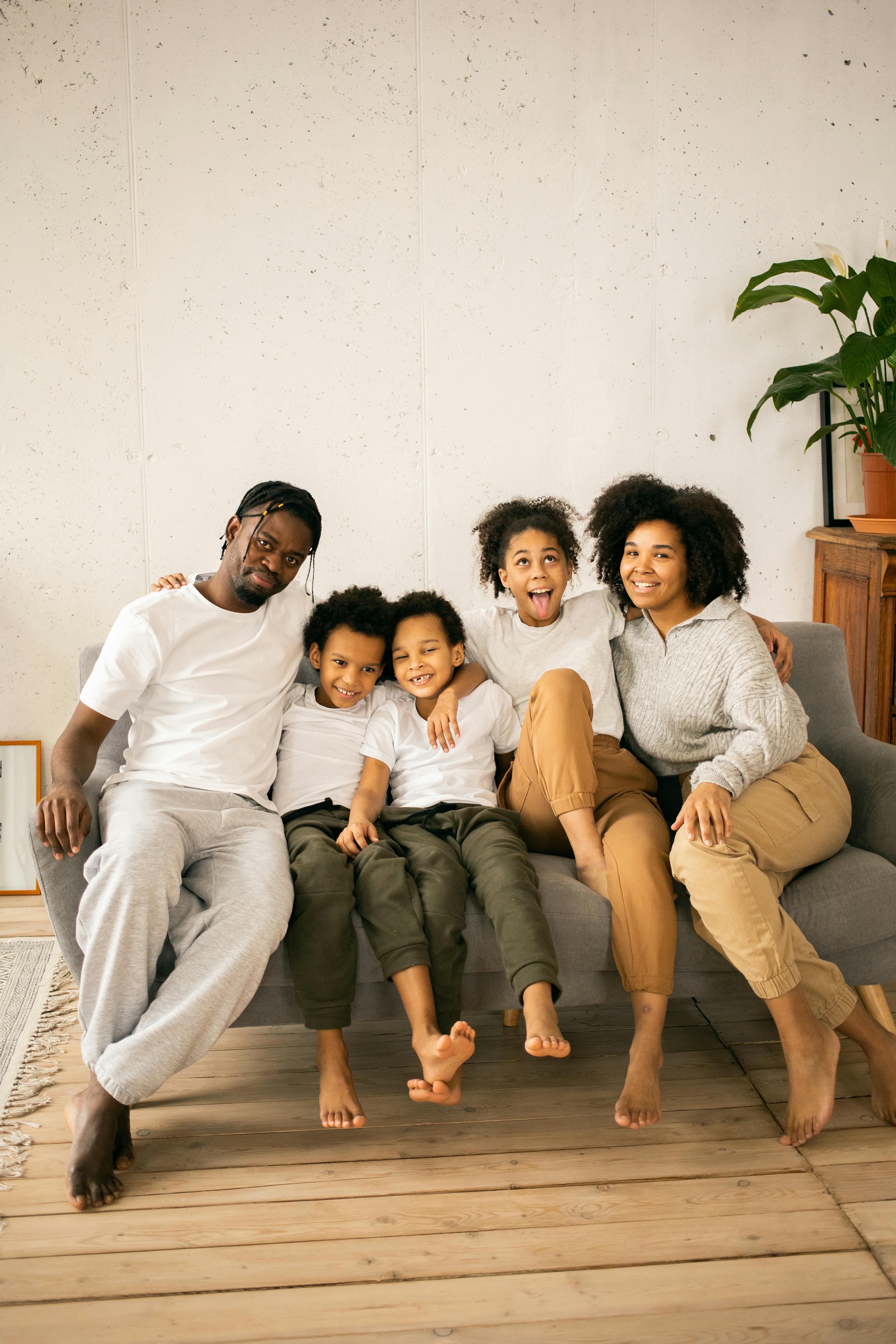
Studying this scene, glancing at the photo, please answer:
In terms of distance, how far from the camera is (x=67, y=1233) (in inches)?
58.7

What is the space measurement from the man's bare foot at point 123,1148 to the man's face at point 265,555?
1.01m

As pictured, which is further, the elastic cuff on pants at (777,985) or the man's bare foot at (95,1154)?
the elastic cuff on pants at (777,985)

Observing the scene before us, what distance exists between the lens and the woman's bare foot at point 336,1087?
164 centimetres

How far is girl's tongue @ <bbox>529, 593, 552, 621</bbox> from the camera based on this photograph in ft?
7.29

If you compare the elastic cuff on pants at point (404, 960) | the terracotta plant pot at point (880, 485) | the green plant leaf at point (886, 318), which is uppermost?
the green plant leaf at point (886, 318)

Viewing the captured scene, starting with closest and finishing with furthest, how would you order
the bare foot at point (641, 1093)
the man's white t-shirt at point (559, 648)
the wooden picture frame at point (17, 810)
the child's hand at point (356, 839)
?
the bare foot at point (641, 1093)
the child's hand at point (356, 839)
the man's white t-shirt at point (559, 648)
the wooden picture frame at point (17, 810)

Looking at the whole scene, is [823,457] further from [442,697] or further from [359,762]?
[359,762]

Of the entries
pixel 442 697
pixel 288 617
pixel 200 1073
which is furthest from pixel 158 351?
pixel 200 1073

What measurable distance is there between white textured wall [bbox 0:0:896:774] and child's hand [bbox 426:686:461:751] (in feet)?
3.41

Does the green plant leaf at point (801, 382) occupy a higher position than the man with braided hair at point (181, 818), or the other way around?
the green plant leaf at point (801, 382)

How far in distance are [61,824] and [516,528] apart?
1.18 m

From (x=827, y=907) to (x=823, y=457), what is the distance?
1796 mm

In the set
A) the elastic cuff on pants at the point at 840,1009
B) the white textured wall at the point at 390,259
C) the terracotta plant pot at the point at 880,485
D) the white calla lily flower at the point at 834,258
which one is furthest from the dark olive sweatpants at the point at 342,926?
the white calla lily flower at the point at 834,258

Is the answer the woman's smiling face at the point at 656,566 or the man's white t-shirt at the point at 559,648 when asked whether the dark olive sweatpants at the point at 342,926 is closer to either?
the man's white t-shirt at the point at 559,648
